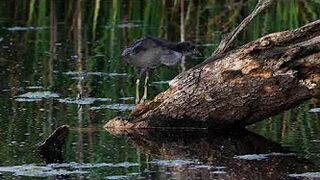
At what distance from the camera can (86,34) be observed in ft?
41.5

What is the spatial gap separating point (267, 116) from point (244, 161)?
35.4 inches

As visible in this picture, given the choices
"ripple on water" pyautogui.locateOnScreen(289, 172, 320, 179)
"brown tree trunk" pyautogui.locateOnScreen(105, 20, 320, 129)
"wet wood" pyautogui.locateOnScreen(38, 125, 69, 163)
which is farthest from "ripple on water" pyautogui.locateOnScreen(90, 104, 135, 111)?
"ripple on water" pyautogui.locateOnScreen(289, 172, 320, 179)

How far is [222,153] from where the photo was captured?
6.69 metres

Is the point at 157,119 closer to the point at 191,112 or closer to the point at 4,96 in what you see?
the point at 191,112

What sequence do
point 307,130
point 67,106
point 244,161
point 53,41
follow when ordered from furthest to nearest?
point 53,41, point 67,106, point 307,130, point 244,161

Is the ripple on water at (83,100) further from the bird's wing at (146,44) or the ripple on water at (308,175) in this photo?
the ripple on water at (308,175)

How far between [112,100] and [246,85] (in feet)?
5.71

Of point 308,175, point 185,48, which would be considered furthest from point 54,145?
point 308,175

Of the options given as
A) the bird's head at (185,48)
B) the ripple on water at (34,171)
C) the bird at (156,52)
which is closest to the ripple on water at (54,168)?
the ripple on water at (34,171)

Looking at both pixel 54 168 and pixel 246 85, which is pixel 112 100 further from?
pixel 54 168

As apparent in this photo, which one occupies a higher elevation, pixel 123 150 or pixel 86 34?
pixel 86 34

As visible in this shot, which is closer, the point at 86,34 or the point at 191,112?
the point at 191,112

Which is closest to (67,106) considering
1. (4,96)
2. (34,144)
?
(4,96)

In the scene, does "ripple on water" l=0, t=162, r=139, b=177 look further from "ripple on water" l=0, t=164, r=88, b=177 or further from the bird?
the bird
